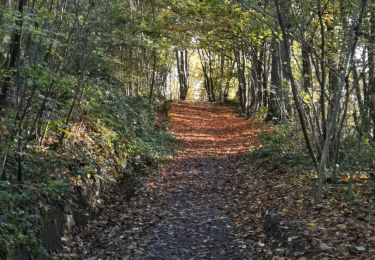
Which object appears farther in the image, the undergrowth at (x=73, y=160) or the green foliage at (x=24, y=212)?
the undergrowth at (x=73, y=160)

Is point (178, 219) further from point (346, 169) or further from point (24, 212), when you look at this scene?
point (346, 169)

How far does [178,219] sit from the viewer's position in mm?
7797

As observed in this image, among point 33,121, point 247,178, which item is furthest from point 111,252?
point 247,178

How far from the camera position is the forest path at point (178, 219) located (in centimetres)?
636

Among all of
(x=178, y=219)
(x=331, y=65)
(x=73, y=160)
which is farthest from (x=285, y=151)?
(x=73, y=160)

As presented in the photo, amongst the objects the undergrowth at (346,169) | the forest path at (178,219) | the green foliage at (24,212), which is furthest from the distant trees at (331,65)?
the green foliage at (24,212)

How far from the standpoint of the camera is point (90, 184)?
8.09 meters

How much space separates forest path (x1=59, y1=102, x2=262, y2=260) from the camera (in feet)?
20.9

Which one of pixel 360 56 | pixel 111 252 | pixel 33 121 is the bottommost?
pixel 111 252

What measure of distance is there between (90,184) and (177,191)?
2.36 m

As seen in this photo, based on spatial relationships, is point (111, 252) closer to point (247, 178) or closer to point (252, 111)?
point (247, 178)

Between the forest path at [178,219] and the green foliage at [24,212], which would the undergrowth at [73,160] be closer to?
the green foliage at [24,212]

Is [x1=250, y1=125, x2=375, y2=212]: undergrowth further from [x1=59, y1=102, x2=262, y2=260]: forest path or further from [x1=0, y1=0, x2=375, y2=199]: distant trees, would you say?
[x1=59, y1=102, x2=262, y2=260]: forest path

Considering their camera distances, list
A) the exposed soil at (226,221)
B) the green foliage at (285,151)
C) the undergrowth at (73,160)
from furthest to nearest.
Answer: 1. the green foliage at (285,151)
2. the exposed soil at (226,221)
3. the undergrowth at (73,160)
